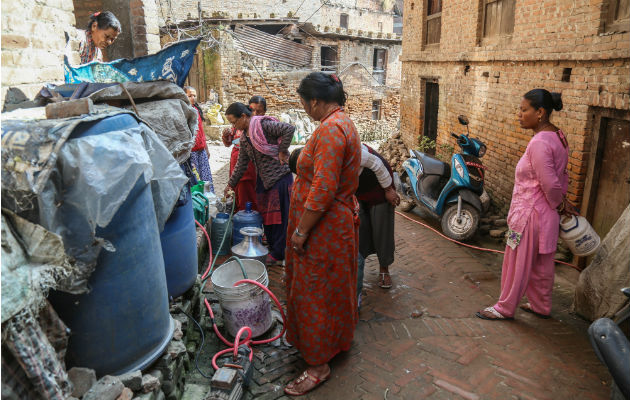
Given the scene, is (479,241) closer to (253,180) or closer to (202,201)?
(253,180)

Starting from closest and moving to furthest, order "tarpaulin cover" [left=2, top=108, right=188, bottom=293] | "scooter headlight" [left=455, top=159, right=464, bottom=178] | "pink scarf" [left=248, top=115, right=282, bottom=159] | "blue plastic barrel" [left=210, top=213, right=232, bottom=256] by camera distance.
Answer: "tarpaulin cover" [left=2, top=108, right=188, bottom=293] → "pink scarf" [left=248, top=115, right=282, bottom=159] → "blue plastic barrel" [left=210, top=213, right=232, bottom=256] → "scooter headlight" [left=455, top=159, right=464, bottom=178]

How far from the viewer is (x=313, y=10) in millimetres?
32781

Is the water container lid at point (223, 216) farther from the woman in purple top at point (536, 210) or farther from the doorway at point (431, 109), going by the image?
the doorway at point (431, 109)

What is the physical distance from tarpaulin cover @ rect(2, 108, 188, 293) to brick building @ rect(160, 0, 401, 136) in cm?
1618

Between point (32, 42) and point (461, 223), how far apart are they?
5.26m

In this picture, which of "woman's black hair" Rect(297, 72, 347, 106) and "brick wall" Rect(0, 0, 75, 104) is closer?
"brick wall" Rect(0, 0, 75, 104)

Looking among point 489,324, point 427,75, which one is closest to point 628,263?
point 489,324

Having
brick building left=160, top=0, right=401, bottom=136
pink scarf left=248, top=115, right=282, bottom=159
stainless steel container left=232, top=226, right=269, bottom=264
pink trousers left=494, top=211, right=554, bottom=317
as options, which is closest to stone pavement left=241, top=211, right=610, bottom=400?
pink trousers left=494, top=211, right=554, bottom=317

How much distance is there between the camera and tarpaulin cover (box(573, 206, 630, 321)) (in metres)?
3.47

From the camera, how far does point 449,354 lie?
332cm

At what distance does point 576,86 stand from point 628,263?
2477 millimetres

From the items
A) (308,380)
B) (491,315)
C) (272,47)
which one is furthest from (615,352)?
(272,47)

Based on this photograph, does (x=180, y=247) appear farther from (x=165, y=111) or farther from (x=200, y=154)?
(x=200, y=154)

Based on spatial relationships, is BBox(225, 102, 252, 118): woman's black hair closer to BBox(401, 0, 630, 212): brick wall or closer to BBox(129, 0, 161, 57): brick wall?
BBox(129, 0, 161, 57): brick wall
